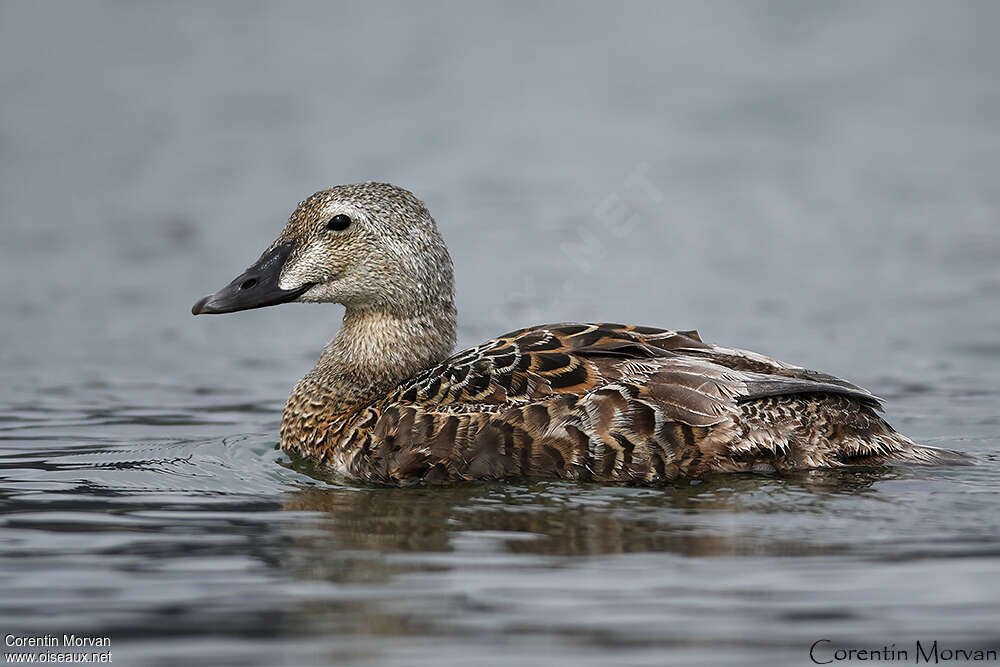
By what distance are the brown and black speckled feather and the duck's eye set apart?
3.46 ft

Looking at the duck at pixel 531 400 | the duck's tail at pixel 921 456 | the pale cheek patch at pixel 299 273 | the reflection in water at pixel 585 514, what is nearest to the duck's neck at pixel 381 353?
the duck at pixel 531 400

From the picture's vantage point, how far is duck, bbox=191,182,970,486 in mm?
7383

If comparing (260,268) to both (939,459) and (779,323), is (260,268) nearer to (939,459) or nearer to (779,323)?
(939,459)

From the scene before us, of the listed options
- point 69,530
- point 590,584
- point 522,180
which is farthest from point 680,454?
point 522,180

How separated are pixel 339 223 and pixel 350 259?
0.66ft

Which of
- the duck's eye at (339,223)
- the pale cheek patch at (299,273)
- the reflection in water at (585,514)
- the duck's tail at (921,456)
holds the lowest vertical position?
the reflection in water at (585,514)

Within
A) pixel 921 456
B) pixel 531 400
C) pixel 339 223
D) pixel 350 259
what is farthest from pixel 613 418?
pixel 339 223

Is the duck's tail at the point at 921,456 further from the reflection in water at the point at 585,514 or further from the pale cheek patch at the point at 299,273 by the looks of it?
the pale cheek patch at the point at 299,273

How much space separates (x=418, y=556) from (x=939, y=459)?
9.70ft

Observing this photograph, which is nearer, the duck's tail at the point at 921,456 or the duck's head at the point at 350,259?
the duck's tail at the point at 921,456

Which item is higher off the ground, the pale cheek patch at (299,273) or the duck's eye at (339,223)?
the duck's eye at (339,223)

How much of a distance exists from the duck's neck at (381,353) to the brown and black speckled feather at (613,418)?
1.65ft

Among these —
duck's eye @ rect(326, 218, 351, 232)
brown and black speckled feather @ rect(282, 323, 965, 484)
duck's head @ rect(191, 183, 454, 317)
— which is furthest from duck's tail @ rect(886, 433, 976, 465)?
duck's eye @ rect(326, 218, 351, 232)

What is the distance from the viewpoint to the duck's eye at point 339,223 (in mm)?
8383
